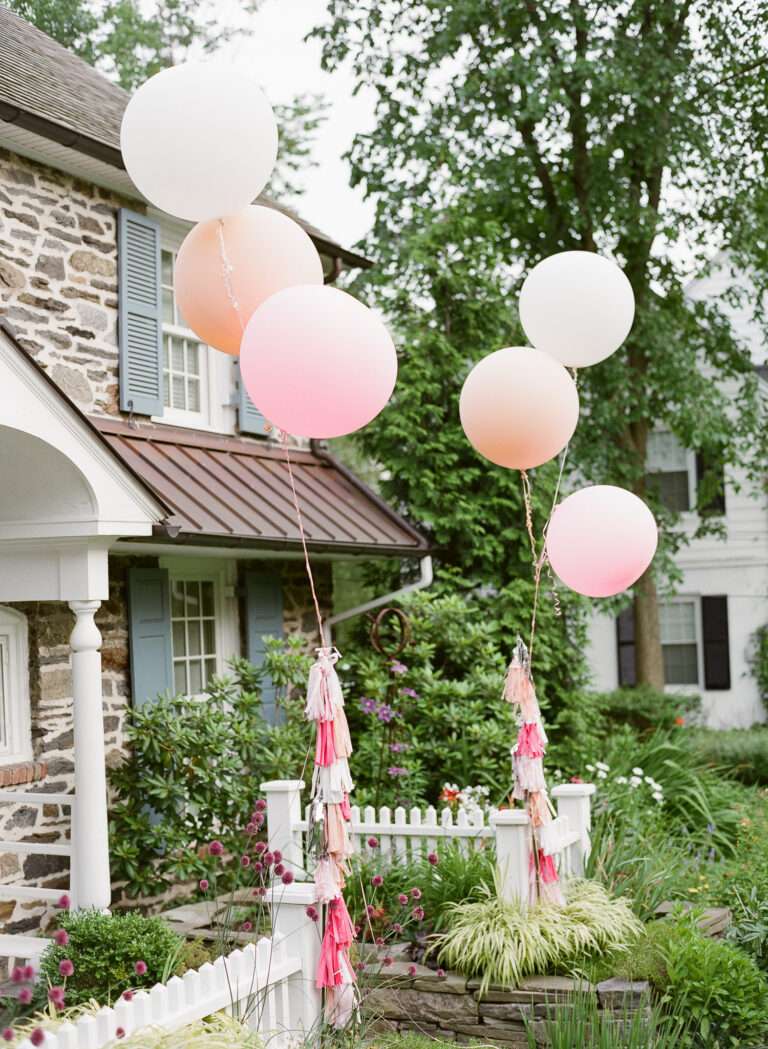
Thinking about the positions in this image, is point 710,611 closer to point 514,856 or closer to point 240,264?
point 514,856

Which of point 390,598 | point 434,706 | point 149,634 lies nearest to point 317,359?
point 149,634

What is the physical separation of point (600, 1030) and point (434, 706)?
441 cm

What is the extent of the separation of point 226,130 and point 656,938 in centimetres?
440

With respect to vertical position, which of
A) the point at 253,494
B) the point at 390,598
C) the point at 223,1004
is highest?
the point at 253,494

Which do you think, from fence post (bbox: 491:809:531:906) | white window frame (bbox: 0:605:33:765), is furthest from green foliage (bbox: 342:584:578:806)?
white window frame (bbox: 0:605:33:765)

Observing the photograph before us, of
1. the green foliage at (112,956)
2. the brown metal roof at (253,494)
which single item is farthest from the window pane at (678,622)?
the green foliage at (112,956)

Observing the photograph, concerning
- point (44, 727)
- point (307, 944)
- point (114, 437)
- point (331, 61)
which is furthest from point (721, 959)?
point (331, 61)

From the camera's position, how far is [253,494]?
8.54 m

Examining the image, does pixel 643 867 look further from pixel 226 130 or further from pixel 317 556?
pixel 226 130

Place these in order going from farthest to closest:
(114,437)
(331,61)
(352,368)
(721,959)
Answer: (331,61)
(114,437)
(721,959)
(352,368)

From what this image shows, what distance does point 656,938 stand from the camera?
5828mm

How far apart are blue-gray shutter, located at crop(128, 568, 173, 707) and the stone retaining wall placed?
106 inches

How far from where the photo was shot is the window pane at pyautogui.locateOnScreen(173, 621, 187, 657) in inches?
334

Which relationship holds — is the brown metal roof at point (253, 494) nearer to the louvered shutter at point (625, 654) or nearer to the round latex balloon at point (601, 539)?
the round latex balloon at point (601, 539)
